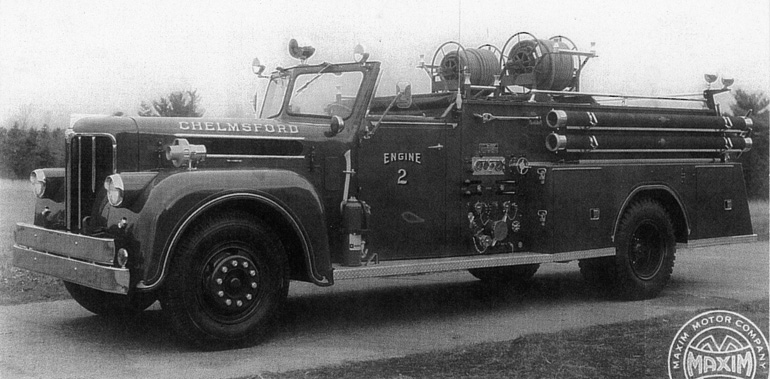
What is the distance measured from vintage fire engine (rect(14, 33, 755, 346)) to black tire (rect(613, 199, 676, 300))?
21mm

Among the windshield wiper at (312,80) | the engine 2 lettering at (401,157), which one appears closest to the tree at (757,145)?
the engine 2 lettering at (401,157)

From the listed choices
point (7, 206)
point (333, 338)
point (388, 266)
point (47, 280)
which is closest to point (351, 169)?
point (388, 266)

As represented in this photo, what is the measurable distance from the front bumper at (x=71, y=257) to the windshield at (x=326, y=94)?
7.80 feet

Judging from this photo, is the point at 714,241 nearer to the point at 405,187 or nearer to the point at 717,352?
the point at 405,187

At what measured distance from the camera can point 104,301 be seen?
7902 mm

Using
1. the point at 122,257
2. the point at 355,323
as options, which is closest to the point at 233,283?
the point at 122,257

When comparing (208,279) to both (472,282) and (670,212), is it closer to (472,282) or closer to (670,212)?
(472,282)

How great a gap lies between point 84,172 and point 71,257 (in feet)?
2.39

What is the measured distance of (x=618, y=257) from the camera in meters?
9.40

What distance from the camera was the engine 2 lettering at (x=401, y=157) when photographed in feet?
26.1

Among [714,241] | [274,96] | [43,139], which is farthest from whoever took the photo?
[43,139]

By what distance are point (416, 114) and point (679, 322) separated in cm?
299

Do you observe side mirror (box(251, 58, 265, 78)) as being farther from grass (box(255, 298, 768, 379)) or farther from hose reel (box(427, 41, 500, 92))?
grass (box(255, 298, 768, 379))

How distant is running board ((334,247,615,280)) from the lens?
750 centimetres
